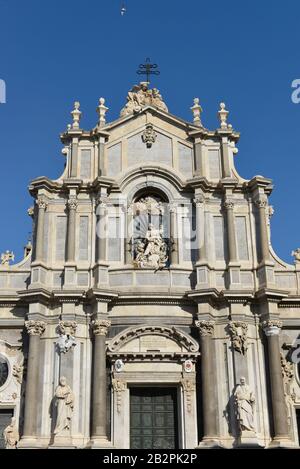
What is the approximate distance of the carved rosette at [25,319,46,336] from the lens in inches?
799

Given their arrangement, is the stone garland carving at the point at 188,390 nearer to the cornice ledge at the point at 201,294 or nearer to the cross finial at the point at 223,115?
the cornice ledge at the point at 201,294

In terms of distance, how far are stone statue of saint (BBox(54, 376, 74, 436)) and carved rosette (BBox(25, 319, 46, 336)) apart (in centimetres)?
151

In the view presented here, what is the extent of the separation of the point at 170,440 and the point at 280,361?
3.71m

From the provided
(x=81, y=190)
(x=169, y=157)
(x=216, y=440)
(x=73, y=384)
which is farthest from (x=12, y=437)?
(x=169, y=157)

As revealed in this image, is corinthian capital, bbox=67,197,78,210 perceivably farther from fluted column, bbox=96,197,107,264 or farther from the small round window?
the small round window

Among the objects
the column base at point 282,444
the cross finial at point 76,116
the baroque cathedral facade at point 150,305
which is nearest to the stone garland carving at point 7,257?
the baroque cathedral facade at point 150,305

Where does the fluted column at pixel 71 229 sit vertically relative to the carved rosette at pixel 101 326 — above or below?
above

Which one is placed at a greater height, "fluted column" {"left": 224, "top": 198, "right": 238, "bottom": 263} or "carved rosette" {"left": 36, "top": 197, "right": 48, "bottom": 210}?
"carved rosette" {"left": 36, "top": 197, "right": 48, "bottom": 210}

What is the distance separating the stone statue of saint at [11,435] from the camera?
19.5m

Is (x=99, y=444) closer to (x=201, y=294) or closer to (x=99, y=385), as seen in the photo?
(x=99, y=385)

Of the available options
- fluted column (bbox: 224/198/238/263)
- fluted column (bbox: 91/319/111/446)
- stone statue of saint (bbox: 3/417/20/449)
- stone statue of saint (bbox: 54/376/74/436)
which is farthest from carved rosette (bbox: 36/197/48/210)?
stone statue of saint (bbox: 3/417/20/449)

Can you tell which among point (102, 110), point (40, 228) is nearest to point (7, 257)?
point (40, 228)

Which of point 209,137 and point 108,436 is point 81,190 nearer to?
point 209,137

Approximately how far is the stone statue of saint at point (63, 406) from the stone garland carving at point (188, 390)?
3.06 m
